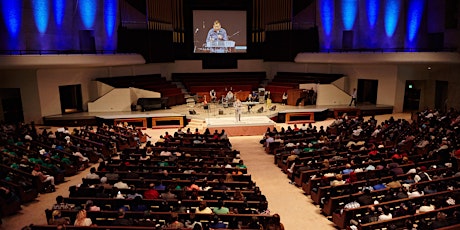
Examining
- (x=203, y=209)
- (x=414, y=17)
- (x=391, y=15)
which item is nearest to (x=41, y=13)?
(x=203, y=209)

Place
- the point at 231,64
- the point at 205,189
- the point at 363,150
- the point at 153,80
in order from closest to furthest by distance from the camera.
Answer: the point at 205,189 → the point at 363,150 → the point at 153,80 → the point at 231,64

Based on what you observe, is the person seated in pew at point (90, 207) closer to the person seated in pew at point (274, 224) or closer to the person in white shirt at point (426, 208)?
the person seated in pew at point (274, 224)

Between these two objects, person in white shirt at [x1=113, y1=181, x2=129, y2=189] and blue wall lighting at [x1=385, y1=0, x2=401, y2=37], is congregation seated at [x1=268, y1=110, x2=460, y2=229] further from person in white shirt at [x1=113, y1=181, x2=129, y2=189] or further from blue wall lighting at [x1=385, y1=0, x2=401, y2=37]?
blue wall lighting at [x1=385, y1=0, x2=401, y2=37]

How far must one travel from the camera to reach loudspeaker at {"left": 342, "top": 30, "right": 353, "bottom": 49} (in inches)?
→ 894

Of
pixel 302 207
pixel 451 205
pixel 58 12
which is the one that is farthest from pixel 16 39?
pixel 451 205

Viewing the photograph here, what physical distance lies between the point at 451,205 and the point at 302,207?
126 inches

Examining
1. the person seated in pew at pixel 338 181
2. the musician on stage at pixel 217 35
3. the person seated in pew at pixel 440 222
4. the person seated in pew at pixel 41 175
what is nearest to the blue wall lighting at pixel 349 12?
the musician on stage at pixel 217 35

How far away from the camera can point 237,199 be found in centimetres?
799

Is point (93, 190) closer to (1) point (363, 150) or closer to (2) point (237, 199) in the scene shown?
Answer: (2) point (237, 199)

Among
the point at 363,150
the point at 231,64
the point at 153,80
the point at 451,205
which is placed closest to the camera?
the point at 451,205

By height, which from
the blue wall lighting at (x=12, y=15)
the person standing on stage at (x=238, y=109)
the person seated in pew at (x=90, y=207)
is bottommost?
the person seated in pew at (x=90, y=207)

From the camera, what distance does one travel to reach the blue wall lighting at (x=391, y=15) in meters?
21.1

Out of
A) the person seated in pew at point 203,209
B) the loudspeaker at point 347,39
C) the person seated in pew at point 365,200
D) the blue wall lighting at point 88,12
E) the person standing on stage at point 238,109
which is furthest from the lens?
the loudspeaker at point 347,39

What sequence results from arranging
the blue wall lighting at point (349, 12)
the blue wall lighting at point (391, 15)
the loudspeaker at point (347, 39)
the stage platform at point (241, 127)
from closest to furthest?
the stage platform at point (241, 127), the blue wall lighting at point (391, 15), the blue wall lighting at point (349, 12), the loudspeaker at point (347, 39)
